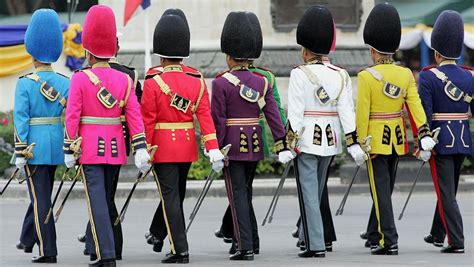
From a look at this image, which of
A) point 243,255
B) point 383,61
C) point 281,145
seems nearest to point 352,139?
point 281,145

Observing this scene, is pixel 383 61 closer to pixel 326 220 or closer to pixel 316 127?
pixel 316 127

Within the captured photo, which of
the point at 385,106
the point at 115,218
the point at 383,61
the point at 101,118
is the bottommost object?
the point at 115,218

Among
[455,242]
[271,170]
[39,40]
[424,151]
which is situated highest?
[39,40]

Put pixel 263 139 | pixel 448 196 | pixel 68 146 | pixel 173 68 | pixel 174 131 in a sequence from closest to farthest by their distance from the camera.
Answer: pixel 68 146 < pixel 174 131 < pixel 173 68 < pixel 263 139 < pixel 448 196

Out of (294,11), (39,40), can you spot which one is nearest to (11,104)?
(294,11)

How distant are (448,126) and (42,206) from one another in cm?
370

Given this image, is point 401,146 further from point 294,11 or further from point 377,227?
point 294,11

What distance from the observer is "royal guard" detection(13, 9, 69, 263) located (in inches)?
498

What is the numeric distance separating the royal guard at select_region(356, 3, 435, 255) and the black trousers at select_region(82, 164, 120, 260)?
251cm

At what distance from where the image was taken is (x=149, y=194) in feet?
65.1

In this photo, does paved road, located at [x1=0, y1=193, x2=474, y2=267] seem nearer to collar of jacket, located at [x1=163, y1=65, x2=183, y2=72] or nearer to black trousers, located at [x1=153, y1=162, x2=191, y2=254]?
black trousers, located at [x1=153, y1=162, x2=191, y2=254]

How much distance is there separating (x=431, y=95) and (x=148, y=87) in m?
2.64

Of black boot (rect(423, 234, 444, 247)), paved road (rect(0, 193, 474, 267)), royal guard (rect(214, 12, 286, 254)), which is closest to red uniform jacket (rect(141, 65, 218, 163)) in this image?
royal guard (rect(214, 12, 286, 254))

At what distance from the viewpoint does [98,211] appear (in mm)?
12031
